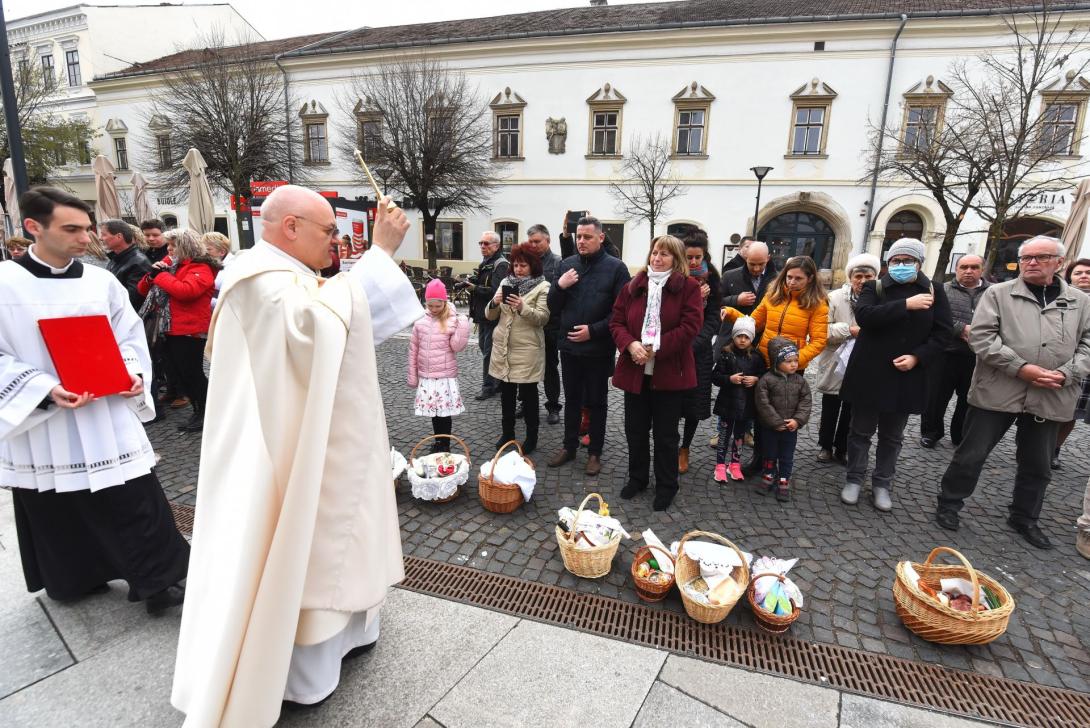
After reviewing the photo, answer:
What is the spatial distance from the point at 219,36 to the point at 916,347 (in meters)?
37.5

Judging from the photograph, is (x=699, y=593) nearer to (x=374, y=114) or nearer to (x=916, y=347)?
(x=916, y=347)

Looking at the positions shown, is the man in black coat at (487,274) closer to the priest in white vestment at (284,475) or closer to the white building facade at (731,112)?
the priest in white vestment at (284,475)

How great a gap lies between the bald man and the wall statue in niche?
17.7m

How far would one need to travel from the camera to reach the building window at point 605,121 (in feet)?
64.8

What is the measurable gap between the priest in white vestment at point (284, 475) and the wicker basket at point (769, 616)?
5.85 ft

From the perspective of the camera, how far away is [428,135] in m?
18.7

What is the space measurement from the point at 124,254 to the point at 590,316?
4509 millimetres

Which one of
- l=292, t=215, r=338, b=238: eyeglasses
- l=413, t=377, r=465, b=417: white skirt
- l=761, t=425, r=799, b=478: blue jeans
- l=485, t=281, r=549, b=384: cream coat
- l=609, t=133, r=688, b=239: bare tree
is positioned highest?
l=609, t=133, r=688, b=239: bare tree

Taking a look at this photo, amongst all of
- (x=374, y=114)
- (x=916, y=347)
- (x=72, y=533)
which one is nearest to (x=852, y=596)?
(x=916, y=347)

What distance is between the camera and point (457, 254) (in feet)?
77.5

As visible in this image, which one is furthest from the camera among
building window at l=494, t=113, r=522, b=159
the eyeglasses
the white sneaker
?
building window at l=494, t=113, r=522, b=159

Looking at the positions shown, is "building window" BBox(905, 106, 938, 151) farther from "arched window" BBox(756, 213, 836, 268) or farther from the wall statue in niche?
the wall statue in niche

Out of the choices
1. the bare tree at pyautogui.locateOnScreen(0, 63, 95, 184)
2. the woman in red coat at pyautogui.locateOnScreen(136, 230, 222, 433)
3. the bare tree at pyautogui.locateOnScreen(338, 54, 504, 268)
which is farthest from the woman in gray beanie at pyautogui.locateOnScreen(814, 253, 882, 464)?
the bare tree at pyautogui.locateOnScreen(0, 63, 95, 184)

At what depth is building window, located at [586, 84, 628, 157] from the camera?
1975 cm
